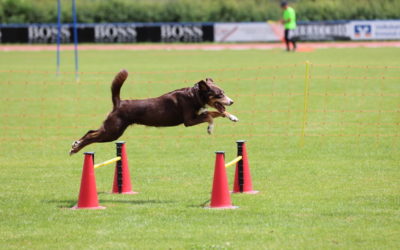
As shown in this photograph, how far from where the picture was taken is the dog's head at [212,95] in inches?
428

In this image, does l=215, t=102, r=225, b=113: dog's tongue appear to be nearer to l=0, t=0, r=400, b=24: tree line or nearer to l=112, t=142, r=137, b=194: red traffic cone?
l=112, t=142, r=137, b=194: red traffic cone

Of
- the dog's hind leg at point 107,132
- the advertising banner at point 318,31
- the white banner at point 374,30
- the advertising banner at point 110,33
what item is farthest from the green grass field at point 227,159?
the advertising banner at point 110,33

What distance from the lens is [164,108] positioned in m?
11.0

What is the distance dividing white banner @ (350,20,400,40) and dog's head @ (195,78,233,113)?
36.6 meters

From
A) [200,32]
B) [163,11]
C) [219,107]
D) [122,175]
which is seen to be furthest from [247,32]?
[219,107]

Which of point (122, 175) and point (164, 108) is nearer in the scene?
point (164, 108)

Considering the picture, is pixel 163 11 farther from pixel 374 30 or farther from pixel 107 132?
pixel 107 132

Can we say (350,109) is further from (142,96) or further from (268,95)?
(142,96)

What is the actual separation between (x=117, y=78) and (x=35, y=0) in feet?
168

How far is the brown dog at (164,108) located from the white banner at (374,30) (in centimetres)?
3664

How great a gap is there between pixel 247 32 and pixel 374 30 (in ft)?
25.9

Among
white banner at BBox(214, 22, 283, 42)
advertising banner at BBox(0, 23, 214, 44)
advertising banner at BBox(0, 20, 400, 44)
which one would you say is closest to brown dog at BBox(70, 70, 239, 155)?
advertising banner at BBox(0, 20, 400, 44)

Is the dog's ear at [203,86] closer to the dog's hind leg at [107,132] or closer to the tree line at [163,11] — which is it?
the dog's hind leg at [107,132]

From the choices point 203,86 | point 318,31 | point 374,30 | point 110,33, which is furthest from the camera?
point 110,33
